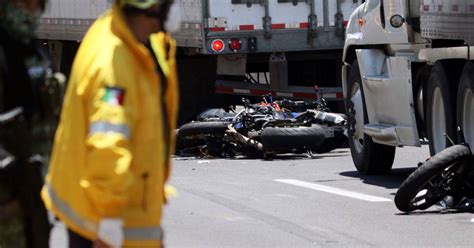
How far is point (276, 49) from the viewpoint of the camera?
69.6ft

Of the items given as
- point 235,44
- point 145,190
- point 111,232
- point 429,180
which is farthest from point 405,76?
point 111,232

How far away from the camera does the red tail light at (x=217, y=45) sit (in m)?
20.7

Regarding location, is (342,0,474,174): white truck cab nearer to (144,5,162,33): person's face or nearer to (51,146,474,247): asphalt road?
(51,146,474,247): asphalt road

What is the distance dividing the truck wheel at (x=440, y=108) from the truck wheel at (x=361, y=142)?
193 centimetres

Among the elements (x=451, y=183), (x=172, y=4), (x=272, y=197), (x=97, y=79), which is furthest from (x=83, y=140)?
(x=272, y=197)

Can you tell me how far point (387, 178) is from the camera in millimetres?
15586

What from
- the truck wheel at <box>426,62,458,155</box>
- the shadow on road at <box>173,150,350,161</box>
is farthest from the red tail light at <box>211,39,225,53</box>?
the truck wheel at <box>426,62,458,155</box>

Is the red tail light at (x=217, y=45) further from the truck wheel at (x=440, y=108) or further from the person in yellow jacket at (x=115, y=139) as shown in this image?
the person in yellow jacket at (x=115, y=139)

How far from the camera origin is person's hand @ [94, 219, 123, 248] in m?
4.74

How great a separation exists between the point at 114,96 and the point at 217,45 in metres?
15.9

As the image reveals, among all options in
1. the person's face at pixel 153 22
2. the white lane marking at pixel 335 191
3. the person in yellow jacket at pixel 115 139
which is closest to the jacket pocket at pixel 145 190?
the person in yellow jacket at pixel 115 139

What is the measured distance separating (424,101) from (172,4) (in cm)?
915

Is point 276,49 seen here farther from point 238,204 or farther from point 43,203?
point 43,203

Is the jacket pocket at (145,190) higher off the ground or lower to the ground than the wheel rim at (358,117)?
higher
